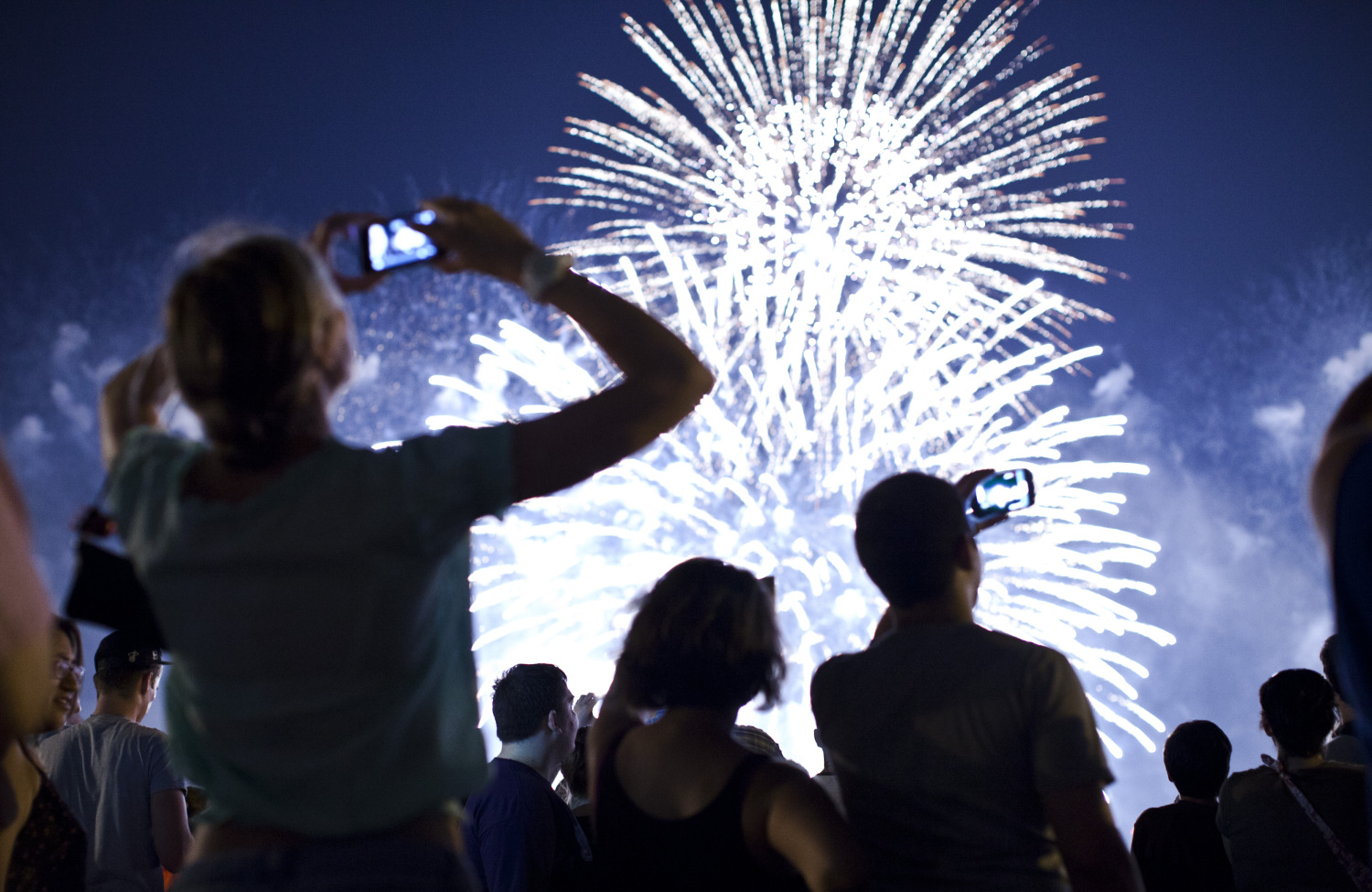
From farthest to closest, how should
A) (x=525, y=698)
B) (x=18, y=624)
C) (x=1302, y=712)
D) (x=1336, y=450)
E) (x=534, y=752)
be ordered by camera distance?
(x=525, y=698), (x=534, y=752), (x=1302, y=712), (x=1336, y=450), (x=18, y=624)

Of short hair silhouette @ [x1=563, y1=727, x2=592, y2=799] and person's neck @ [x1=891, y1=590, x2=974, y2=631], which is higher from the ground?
person's neck @ [x1=891, y1=590, x2=974, y2=631]

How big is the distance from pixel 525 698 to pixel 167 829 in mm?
1649

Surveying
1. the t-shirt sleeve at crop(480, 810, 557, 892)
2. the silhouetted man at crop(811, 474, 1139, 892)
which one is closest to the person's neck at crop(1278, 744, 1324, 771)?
the silhouetted man at crop(811, 474, 1139, 892)

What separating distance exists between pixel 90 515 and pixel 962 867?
198 cm

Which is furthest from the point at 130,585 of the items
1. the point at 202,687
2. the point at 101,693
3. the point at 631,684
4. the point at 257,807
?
the point at 101,693

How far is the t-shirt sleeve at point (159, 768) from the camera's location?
434cm

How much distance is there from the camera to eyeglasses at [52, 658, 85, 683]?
4113mm

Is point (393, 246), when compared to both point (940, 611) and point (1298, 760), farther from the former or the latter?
point (1298, 760)

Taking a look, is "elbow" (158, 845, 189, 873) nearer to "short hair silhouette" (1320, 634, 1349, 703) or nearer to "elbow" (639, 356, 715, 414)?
"elbow" (639, 356, 715, 414)

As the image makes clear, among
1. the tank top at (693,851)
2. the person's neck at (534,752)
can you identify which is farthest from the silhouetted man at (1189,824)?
the tank top at (693,851)

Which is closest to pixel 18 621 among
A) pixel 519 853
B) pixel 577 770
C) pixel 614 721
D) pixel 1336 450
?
pixel 614 721

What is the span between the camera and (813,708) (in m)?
2.83

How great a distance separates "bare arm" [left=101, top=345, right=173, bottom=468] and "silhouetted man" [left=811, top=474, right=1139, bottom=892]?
1.74m

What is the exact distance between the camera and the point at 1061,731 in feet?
7.66
